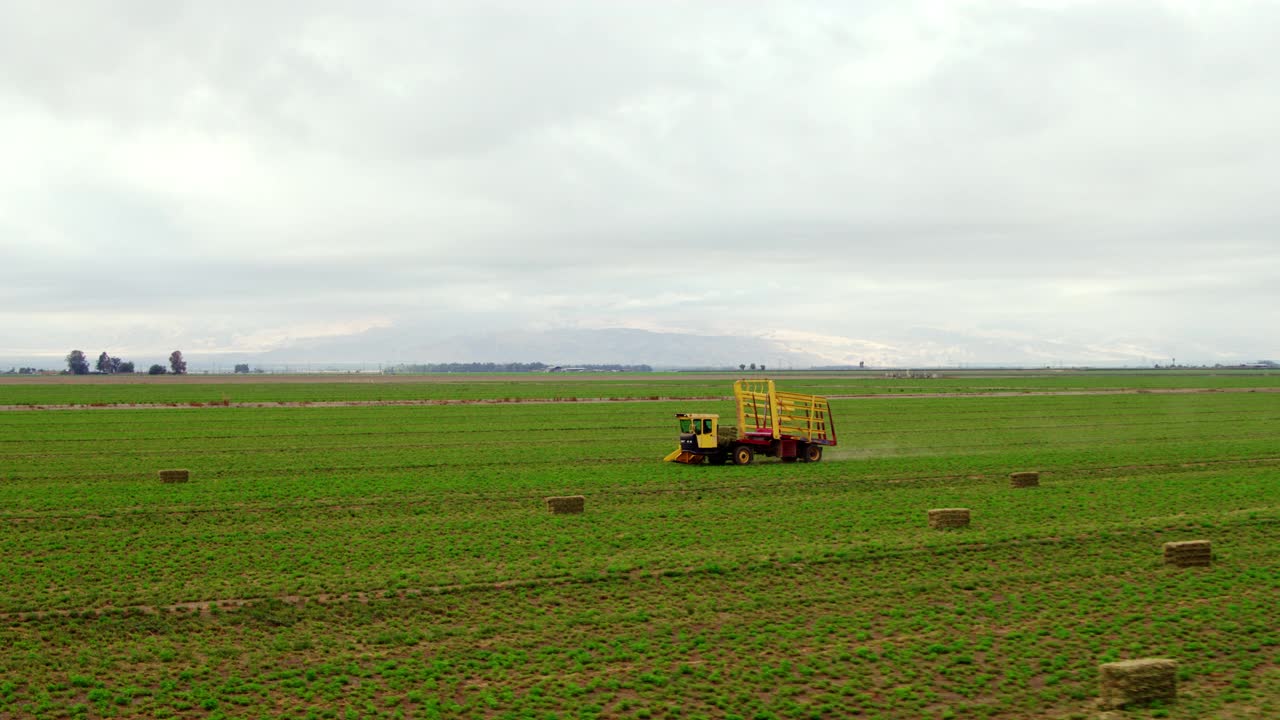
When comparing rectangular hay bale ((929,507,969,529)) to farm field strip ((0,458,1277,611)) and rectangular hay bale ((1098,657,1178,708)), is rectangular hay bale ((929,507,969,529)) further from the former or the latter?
rectangular hay bale ((1098,657,1178,708))

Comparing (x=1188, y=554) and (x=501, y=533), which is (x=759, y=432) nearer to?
(x=501, y=533)

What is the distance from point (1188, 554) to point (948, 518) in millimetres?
4929

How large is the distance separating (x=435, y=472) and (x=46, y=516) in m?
11.7

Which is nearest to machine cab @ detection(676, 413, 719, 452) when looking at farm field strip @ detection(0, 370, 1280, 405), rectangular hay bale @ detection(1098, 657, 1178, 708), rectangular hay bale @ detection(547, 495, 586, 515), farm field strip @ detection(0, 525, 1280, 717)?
rectangular hay bale @ detection(547, 495, 586, 515)

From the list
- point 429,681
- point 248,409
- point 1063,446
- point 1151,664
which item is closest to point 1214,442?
point 1063,446

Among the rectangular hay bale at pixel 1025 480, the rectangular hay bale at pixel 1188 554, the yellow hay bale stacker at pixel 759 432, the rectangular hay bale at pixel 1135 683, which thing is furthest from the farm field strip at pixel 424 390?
the rectangular hay bale at pixel 1135 683

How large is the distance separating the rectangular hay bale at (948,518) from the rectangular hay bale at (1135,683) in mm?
10025

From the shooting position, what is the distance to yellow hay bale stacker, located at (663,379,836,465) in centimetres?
3584

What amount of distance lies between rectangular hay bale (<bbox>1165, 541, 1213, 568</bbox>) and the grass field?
0.81ft

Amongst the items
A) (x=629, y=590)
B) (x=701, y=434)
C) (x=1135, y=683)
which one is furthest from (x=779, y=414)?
(x=1135, y=683)

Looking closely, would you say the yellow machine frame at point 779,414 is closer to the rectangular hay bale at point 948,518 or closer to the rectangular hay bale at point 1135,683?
the rectangular hay bale at point 948,518

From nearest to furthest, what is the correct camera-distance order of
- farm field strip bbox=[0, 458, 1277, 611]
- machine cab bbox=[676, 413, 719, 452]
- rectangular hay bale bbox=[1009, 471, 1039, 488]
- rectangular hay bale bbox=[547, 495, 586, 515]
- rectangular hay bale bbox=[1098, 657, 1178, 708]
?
rectangular hay bale bbox=[1098, 657, 1178, 708] → farm field strip bbox=[0, 458, 1277, 611] → rectangular hay bale bbox=[547, 495, 586, 515] → rectangular hay bale bbox=[1009, 471, 1039, 488] → machine cab bbox=[676, 413, 719, 452]

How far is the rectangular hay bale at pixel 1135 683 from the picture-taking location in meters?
11.7

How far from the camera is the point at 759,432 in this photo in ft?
121
